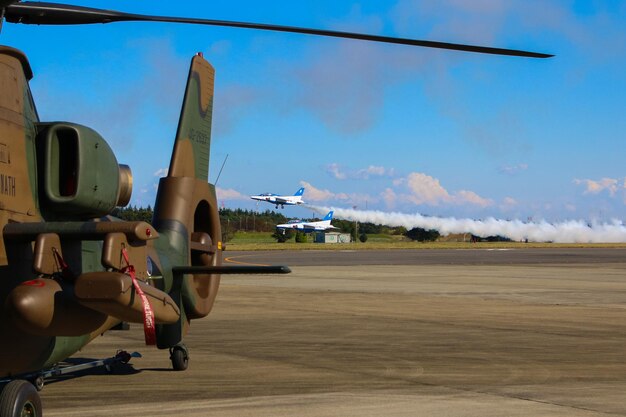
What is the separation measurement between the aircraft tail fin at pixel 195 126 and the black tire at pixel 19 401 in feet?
14.9

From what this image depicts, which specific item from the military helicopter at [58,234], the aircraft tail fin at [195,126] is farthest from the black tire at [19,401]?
the aircraft tail fin at [195,126]

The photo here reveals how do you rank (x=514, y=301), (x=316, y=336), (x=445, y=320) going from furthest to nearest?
(x=514, y=301), (x=445, y=320), (x=316, y=336)

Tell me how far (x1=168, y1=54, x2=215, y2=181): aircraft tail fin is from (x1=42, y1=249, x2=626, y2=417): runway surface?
2.60 m

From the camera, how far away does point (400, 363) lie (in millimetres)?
11758

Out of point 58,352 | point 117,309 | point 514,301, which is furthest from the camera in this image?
point 514,301

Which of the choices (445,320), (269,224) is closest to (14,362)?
(445,320)

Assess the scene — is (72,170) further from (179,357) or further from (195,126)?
(195,126)

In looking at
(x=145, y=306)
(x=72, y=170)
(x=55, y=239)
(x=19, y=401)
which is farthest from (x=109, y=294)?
(x=72, y=170)

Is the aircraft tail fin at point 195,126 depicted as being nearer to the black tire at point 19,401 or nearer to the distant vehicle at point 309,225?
the black tire at point 19,401

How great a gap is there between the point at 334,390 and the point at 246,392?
97 cm

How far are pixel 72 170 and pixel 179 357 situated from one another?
164 inches

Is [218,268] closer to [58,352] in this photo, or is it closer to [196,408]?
[196,408]

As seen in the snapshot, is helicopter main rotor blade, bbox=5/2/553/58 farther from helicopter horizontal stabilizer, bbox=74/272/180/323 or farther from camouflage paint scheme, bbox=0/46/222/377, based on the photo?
helicopter horizontal stabilizer, bbox=74/272/180/323

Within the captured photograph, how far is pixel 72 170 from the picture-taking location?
24.4 ft
